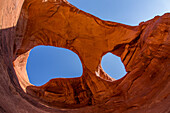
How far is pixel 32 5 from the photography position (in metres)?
7.76

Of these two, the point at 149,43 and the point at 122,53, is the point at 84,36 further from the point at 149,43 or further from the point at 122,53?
the point at 149,43

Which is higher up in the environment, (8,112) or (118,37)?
(118,37)

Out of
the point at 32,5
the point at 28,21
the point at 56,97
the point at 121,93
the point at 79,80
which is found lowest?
the point at 56,97

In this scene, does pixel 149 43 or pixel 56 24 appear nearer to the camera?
pixel 149 43

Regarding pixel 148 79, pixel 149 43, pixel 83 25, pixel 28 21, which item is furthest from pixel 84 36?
pixel 148 79

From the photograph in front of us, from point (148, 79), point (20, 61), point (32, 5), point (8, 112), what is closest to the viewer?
point (8, 112)

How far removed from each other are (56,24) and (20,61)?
3.84 m

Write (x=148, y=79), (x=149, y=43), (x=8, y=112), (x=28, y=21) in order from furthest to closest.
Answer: (x=28, y=21) → (x=149, y=43) → (x=148, y=79) → (x=8, y=112)

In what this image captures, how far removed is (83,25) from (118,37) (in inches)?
107

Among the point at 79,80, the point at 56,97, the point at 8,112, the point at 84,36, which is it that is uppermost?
the point at 84,36

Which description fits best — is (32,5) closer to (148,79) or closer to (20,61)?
(20,61)

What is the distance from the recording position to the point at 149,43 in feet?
20.3

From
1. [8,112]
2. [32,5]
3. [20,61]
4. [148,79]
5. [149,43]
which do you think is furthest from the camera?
[20,61]

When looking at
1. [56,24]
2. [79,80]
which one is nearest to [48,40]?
[56,24]
